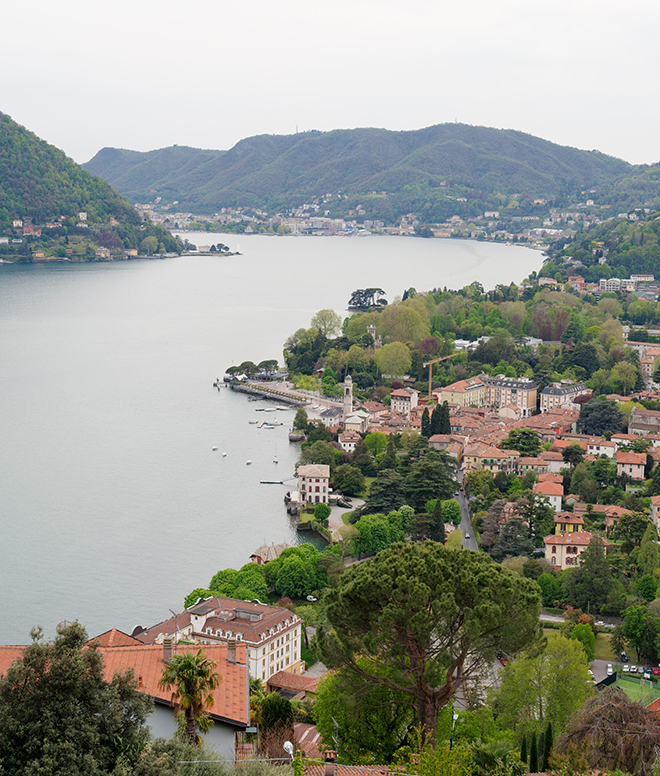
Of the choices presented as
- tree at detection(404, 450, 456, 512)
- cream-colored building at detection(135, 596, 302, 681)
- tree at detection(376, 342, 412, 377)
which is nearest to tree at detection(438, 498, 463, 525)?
tree at detection(404, 450, 456, 512)

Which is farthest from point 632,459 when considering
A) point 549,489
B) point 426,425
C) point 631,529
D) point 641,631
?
point 641,631

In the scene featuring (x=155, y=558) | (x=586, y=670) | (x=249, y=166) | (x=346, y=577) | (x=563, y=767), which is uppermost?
(x=249, y=166)

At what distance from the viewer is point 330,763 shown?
5.88 metres

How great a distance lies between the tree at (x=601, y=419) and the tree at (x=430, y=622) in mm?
16927

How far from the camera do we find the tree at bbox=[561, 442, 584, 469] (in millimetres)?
20188

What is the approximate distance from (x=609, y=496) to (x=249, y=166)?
127 metres

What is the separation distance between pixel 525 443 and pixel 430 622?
15088 millimetres

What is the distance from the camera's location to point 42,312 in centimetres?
4525

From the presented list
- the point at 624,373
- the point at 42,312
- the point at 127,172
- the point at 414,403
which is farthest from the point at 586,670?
the point at 127,172

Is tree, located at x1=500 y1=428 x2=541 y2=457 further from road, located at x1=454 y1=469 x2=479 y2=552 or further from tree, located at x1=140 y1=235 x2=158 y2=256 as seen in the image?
tree, located at x1=140 y1=235 x2=158 y2=256

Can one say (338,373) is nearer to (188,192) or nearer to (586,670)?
(586,670)

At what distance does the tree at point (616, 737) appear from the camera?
621 centimetres

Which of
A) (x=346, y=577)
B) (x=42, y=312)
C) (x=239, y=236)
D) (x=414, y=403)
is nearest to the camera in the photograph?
(x=346, y=577)

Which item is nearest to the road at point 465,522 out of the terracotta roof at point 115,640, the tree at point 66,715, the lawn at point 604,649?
the lawn at point 604,649
